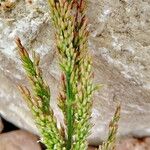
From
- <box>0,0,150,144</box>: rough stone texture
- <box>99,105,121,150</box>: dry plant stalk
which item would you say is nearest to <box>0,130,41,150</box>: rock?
<box>0,0,150,144</box>: rough stone texture

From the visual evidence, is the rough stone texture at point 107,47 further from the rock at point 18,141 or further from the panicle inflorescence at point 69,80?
the panicle inflorescence at point 69,80

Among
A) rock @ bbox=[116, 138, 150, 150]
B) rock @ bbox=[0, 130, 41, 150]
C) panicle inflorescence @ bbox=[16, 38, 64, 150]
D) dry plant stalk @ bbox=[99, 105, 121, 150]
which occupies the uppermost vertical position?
panicle inflorescence @ bbox=[16, 38, 64, 150]

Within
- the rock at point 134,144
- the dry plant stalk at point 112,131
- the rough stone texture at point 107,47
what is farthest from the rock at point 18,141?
the dry plant stalk at point 112,131

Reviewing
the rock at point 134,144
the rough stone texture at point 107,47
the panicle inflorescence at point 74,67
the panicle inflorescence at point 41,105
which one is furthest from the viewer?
the rock at point 134,144

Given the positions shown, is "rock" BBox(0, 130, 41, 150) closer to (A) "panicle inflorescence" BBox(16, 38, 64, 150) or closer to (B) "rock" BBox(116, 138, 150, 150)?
(B) "rock" BBox(116, 138, 150, 150)

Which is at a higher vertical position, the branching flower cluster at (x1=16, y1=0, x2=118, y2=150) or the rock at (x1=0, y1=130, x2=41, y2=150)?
the branching flower cluster at (x1=16, y1=0, x2=118, y2=150)

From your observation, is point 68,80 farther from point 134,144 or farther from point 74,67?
point 134,144

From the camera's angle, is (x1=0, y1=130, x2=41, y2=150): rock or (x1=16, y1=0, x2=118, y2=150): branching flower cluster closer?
(x1=16, y1=0, x2=118, y2=150): branching flower cluster
